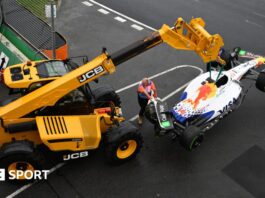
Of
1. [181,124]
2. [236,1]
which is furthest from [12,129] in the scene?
[236,1]

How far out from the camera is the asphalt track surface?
856cm

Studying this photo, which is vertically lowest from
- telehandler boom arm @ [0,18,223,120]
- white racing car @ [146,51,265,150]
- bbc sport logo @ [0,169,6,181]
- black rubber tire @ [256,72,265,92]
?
bbc sport logo @ [0,169,6,181]

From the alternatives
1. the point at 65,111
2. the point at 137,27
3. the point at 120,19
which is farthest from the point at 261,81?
the point at 120,19

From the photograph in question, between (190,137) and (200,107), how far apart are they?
4.20 feet

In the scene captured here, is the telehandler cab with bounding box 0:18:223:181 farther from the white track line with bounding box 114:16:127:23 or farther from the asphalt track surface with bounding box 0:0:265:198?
the white track line with bounding box 114:16:127:23

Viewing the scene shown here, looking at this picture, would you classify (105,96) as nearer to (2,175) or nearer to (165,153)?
(165,153)

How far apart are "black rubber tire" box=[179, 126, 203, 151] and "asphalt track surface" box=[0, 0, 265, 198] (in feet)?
2.29

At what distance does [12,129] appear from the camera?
26.2 feet

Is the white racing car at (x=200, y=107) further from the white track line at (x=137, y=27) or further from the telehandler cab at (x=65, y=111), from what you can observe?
the white track line at (x=137, y=27)

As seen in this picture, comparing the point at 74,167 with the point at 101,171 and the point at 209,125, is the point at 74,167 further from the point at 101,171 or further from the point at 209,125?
the point at 209,125

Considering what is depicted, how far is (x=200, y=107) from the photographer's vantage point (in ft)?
32.0

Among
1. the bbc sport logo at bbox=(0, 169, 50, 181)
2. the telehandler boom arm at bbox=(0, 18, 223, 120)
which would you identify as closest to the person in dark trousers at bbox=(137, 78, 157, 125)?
the telehandler boom arm at bbox=(0, 18, 223, 120)

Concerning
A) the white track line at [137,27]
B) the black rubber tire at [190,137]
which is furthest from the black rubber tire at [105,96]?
the white track line at [137,27]

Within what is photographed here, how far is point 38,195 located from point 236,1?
48.0ft
